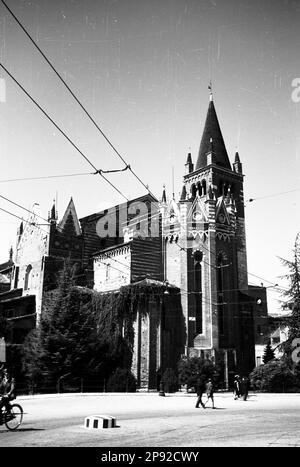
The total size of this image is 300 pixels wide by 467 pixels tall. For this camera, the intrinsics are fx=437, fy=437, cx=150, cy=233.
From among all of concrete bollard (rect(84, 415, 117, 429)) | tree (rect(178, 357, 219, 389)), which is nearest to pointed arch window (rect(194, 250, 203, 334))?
tree (rect(178, 357, 219, 389))

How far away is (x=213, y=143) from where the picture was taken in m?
63.4

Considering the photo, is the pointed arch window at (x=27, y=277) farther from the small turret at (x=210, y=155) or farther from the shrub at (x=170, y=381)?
the small turret at (x=210, y=155)

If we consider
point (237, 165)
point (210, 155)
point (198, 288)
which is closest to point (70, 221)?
point (198, 288)

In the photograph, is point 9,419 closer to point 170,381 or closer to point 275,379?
point 170,381

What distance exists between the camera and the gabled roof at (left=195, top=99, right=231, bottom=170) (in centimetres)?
6353

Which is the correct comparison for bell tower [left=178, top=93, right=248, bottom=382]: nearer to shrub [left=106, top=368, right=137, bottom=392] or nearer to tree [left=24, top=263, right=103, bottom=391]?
shrub [left=106, top=368, right=137, bottom=392]

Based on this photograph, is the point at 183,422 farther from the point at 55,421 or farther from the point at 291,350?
the point at 291,350

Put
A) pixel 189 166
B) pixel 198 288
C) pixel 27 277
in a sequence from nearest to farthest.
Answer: pixel 198 288, pixel 27 277, pixel 189 166

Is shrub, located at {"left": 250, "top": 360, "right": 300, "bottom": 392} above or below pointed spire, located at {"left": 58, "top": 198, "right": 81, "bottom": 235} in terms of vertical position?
below

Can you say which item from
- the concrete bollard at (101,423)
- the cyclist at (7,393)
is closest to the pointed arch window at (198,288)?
the cyclist at (7,393)

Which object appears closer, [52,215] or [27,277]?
[52,215]
